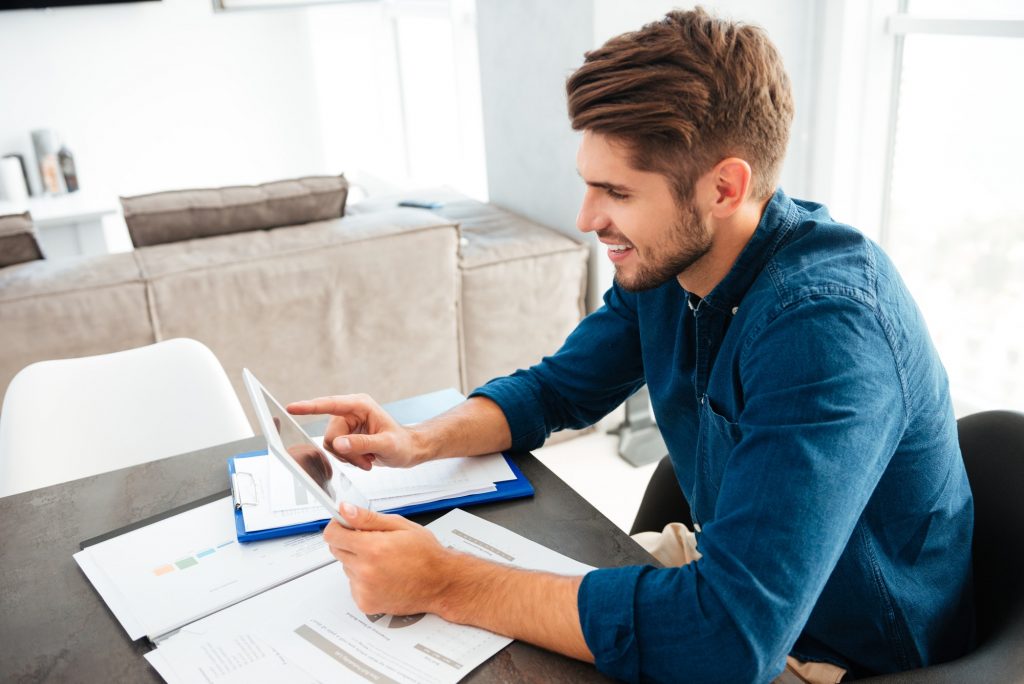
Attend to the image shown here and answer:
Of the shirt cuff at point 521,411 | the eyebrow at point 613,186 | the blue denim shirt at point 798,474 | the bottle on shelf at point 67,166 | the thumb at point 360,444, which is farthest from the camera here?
the bottle on shelf at point 67,166

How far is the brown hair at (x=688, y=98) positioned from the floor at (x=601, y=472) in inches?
60.8

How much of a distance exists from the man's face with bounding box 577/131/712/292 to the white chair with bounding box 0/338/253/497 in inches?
33.6

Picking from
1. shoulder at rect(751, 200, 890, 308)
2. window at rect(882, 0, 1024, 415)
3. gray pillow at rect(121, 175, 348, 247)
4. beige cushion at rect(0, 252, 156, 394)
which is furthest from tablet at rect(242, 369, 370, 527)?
window at rect(882, 0, 1024, 415)

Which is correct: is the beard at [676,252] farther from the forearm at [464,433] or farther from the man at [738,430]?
the forearm at [464,433]

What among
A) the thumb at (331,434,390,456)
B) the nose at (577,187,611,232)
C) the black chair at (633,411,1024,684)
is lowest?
the black chair at (633,411,1024,684)

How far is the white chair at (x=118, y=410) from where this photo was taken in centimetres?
160

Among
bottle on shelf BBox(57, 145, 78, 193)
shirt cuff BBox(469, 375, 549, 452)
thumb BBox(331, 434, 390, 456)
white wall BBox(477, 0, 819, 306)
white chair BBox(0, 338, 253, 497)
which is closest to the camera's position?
thumb BBox(331, 434, 390, 456)

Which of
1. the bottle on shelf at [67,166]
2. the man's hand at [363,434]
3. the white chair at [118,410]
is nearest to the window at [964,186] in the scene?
the man's hand at [363,434]

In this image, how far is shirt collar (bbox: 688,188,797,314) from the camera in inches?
44.6

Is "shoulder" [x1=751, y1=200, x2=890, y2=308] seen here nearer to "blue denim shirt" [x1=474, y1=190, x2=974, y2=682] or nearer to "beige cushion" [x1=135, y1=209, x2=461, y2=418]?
"blue denim shirt" [x1=474, y1=190, x2=974, y2=682]

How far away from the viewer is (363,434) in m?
1.29

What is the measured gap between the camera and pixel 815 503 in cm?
91

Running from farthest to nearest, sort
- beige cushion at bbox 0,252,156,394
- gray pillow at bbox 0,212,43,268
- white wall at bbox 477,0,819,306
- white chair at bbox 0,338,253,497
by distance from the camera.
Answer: white wall at bbox 477,0,819,306 → gray pillow at bbox 0,212,43,268 → beige cushion at bbox 0,252,156,394 → white chair at bbox 0,338,253,497

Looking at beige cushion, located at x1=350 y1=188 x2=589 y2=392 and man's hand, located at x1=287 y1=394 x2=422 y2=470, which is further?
beige cushion, located at x1=350 y1=188 x2=589 y2=392
